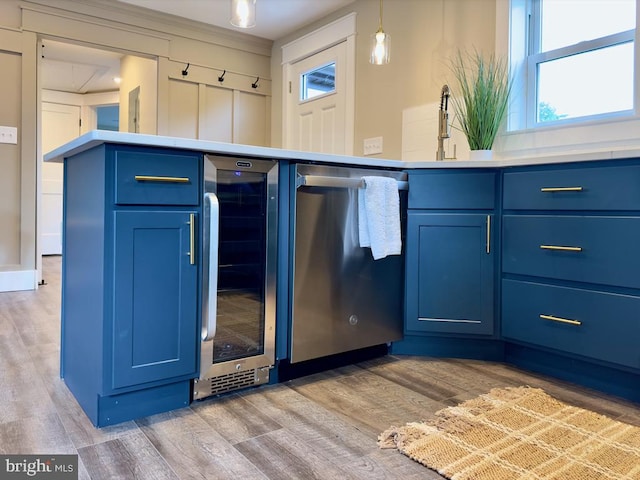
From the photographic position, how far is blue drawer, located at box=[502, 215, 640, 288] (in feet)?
5.73

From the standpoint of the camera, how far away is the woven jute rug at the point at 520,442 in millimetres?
1245

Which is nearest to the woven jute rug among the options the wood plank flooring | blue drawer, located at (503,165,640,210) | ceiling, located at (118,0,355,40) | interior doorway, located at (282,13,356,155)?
Result: the wood plank flooring

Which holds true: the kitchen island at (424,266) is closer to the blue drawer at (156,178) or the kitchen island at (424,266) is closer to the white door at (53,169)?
the blue drawer at (156,178)

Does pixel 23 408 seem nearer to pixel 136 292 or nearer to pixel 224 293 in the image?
pixel 136 292

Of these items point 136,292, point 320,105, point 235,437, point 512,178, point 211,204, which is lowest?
point 235,437

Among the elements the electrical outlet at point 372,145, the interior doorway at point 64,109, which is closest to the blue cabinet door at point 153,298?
the electrical outlet at point 372,145

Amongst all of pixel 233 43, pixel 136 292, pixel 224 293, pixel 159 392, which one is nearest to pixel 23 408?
pixel 159 392

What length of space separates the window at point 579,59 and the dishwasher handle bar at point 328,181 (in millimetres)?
1270

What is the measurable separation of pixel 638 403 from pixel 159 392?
174 cm

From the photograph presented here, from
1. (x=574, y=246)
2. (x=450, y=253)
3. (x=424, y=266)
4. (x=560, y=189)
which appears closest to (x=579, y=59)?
(x=560, y=189)

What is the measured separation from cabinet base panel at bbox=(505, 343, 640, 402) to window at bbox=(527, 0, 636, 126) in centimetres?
120

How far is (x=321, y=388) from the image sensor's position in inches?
73.1

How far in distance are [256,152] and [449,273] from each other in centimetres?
110

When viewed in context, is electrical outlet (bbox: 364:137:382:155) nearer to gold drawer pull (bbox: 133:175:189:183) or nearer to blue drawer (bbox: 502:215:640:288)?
blue drawer (bbox: 502:215:640:288)
